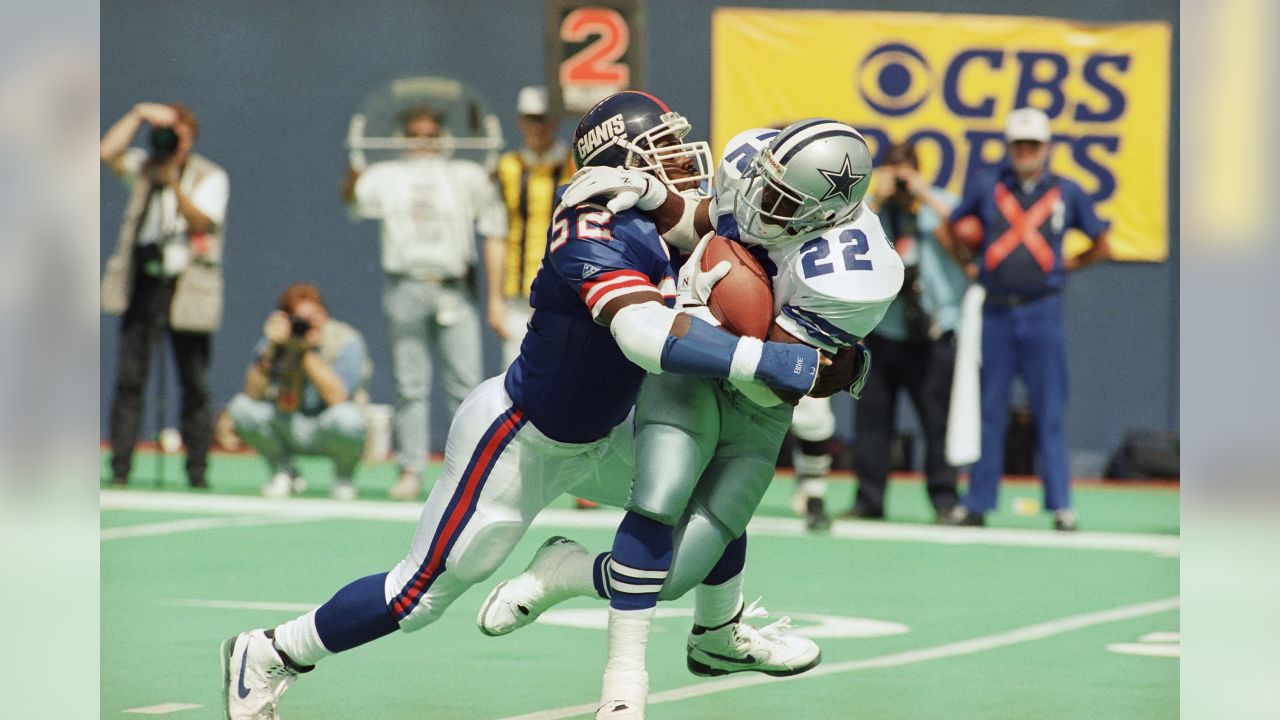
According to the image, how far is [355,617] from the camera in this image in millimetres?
4574

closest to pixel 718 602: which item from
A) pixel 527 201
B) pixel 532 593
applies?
pixel 532 593

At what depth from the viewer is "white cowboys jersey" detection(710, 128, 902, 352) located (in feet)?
14.2

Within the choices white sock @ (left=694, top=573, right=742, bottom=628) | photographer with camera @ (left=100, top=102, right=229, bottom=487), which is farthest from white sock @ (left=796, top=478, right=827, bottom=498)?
white sock @ (left=694, top=573, right=742, bottom=628)

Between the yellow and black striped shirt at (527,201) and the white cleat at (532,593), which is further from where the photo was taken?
the yellow and black striped shirt at (527,201)

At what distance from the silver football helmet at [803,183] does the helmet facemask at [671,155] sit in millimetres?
234

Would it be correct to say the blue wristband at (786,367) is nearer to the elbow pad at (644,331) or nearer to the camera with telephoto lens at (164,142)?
the elbow pad at (644,331)

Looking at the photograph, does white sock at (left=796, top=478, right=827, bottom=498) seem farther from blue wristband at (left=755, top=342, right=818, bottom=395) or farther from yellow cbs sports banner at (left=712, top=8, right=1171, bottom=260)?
blue wristband at (left=755, top=342, right=818, bottom=395)

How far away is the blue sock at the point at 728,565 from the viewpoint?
4.86 meters

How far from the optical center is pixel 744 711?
17.1ft

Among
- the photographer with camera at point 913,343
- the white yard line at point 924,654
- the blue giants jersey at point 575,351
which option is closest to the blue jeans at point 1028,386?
the photographer with camera at point 913,343
